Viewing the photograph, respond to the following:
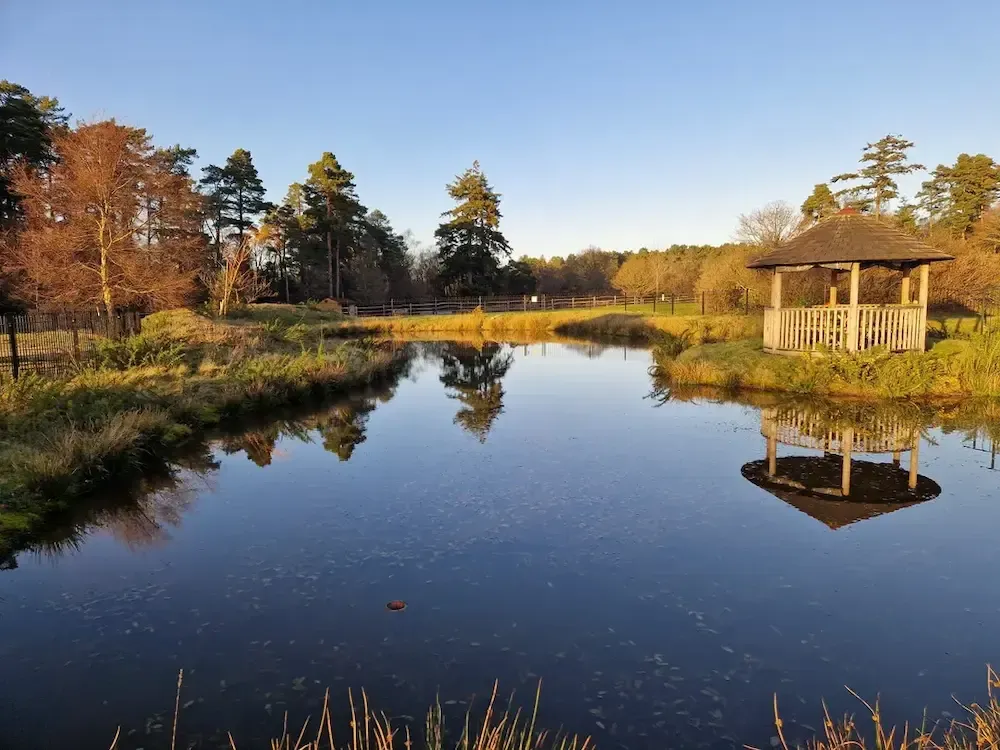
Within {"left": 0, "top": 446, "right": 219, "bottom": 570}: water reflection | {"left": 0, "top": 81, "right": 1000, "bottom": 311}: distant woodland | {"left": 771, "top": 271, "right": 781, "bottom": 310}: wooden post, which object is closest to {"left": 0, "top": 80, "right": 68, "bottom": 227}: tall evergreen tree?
{"left": 0, "top": 81, "right": 1000, "bottom": 311}: distant woodland

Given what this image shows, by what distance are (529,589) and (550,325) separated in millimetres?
34059

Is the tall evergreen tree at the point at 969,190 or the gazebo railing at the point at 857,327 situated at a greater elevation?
the tall evergreen tree at the point at 969,190

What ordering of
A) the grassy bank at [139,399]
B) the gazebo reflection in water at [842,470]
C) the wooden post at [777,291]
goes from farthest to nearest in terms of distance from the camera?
1. the wooden post at [777,291]
2. the grassy bank at [139,399]
3. the gazebo reflection in water at [842,470]

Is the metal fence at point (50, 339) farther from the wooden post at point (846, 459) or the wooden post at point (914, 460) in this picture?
the wooden post at point (914, 460)

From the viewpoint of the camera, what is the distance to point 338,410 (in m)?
15.3

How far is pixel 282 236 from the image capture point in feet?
163

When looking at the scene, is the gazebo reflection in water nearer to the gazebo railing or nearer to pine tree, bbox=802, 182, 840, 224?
the gazebo railing

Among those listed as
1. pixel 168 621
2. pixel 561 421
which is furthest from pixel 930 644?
pixel 561 421

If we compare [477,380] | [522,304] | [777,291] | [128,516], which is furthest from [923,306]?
[522,304]

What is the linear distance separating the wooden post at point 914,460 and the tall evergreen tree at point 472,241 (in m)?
45.7

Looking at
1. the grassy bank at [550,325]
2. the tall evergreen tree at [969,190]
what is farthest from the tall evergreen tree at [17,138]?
the tall evergreen tree at [969,190]

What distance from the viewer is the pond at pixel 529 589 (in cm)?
416

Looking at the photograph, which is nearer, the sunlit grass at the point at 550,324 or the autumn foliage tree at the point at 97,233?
the autumn foliage tree at the point at 97,233

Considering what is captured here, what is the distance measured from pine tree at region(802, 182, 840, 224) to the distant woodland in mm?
190
